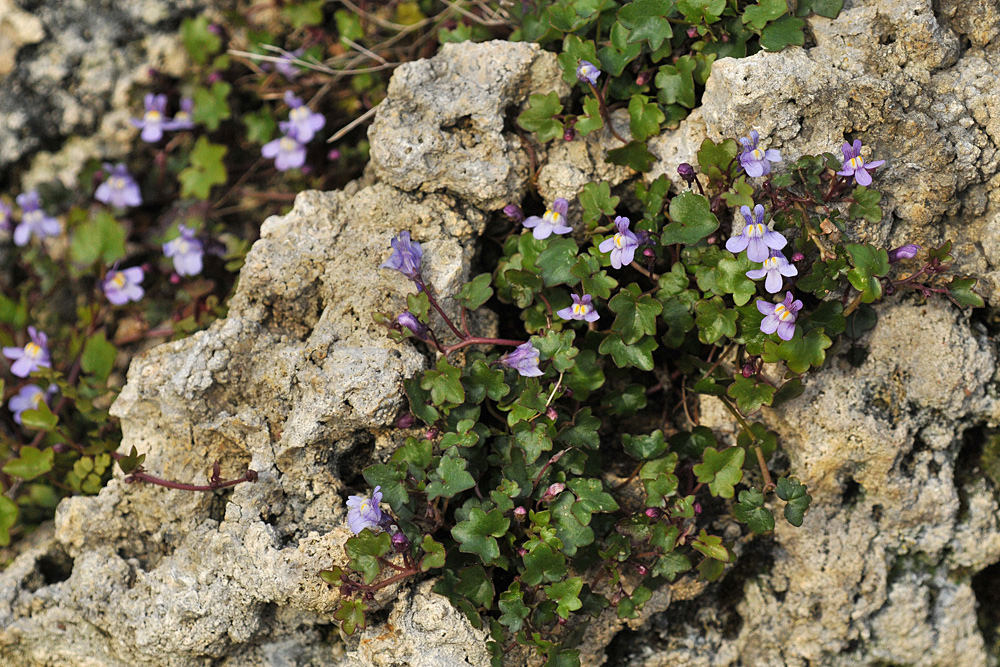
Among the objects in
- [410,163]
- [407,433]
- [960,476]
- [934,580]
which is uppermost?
[410,163]

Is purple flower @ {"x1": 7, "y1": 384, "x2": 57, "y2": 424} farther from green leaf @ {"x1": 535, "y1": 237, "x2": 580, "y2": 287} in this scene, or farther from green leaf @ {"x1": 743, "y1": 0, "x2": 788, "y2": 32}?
green leaf @ {"x1": 743, "y1": 0, "x2": 788, "y2": 32}

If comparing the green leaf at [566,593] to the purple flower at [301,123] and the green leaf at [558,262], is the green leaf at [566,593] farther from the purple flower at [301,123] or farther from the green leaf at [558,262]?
the purple flower at [301,123]

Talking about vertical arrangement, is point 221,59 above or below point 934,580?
above

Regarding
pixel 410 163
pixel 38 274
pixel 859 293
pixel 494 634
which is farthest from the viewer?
pixel 38 274

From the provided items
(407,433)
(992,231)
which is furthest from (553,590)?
(992,231)

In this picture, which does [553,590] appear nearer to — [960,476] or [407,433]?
[407,433]

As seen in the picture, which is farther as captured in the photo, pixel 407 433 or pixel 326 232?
pixel 326 232

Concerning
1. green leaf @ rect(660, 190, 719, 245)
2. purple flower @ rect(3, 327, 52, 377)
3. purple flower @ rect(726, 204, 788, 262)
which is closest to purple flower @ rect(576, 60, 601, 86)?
green leaf @ rect(660, 190, 719, 245)
